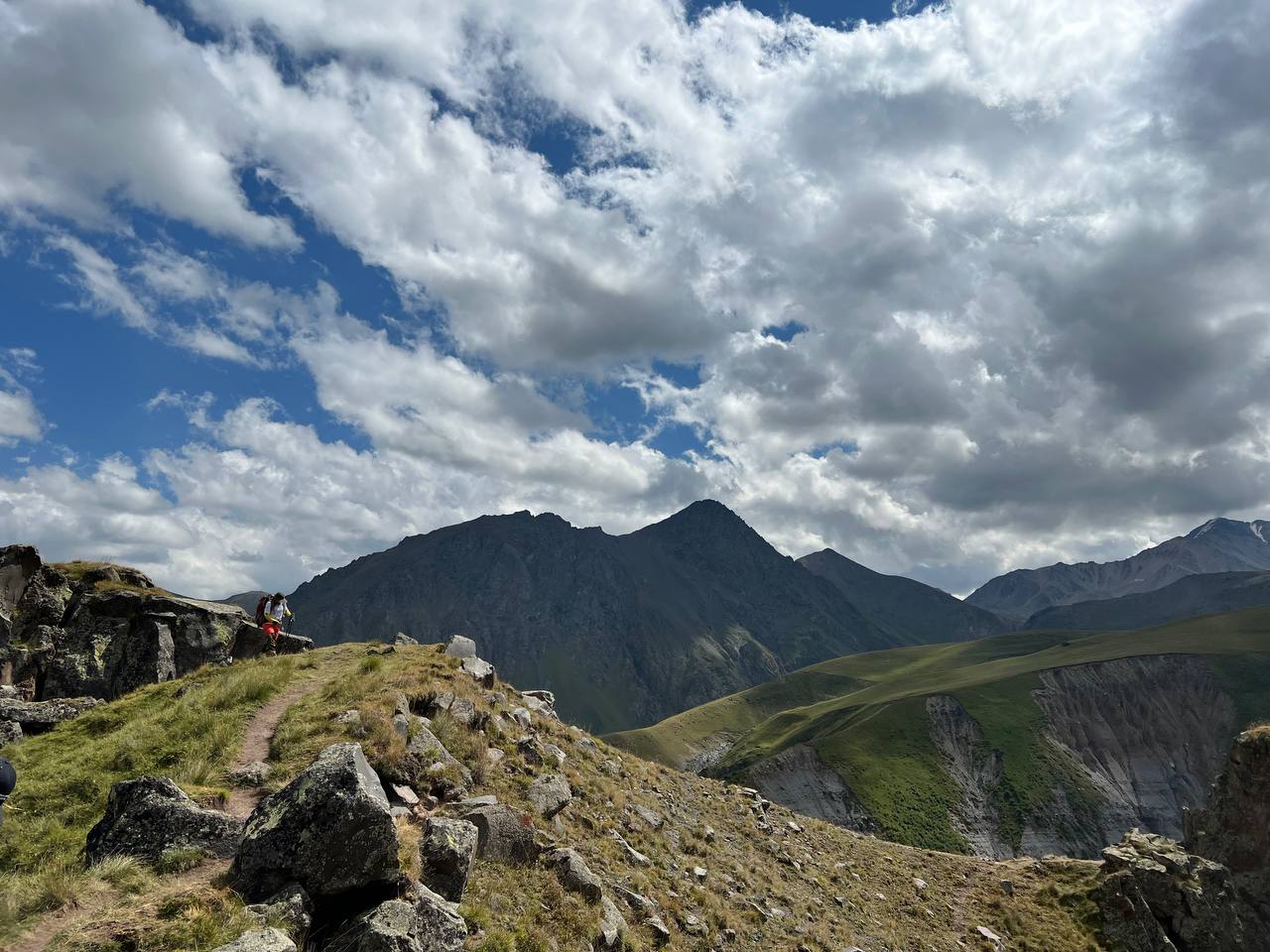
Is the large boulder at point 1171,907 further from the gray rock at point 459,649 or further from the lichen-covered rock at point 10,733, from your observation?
the lichen-covered rock at point 10,733

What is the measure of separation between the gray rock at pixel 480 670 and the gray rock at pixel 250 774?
1164 cm

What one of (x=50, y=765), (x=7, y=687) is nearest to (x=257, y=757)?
(x=50, y=765)

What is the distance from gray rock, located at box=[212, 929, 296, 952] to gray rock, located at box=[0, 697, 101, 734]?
20.6 m

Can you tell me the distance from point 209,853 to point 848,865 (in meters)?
32.2

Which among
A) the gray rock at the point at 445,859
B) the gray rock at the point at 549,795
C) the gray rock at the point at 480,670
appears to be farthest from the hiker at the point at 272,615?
the gray rock at the point at 445,859

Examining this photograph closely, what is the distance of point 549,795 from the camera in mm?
20859

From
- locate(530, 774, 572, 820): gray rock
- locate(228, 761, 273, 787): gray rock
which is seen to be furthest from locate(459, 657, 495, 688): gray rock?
locate(228, 761, 273, 787): gray rock

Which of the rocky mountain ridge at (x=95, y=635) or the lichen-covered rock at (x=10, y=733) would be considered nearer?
the lichen-covered rock at (x=10, y=733)

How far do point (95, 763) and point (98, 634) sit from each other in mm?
18692

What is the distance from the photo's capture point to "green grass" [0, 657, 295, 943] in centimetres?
1170

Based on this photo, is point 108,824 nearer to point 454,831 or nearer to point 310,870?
point 310,870

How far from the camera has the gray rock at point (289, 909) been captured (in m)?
10.7

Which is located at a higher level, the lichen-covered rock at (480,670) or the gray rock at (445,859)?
the lichen-covered rock at (480,670)

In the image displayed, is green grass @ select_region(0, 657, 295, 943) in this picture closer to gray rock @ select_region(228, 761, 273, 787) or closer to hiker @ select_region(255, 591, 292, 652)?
gray rock @ select_region(228, 761, 273, 787)
